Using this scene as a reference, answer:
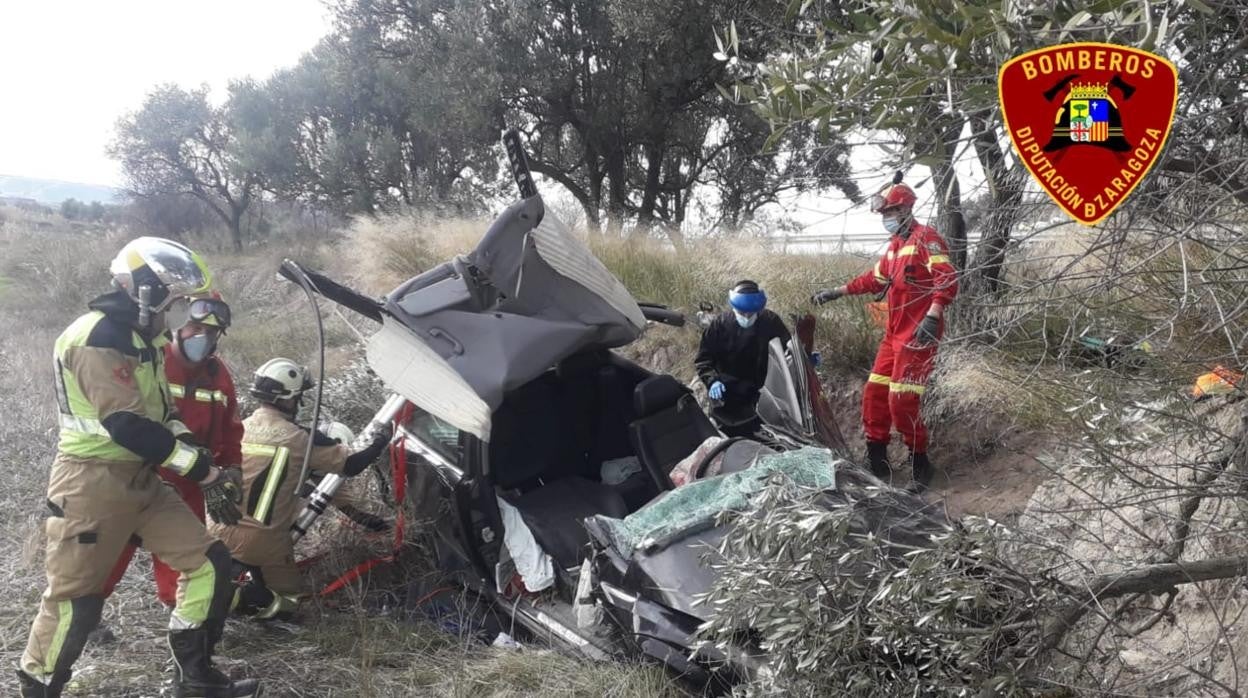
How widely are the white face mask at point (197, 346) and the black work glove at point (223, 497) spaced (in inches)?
28.1

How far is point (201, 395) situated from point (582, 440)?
1995 millimetres

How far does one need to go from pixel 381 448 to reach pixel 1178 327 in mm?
3206

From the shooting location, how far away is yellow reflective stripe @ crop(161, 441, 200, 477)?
10.9 ft

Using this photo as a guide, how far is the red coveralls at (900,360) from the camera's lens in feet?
15.5

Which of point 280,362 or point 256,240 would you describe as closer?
point 280,362

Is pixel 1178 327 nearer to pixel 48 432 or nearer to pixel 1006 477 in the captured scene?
pixel 1006 477

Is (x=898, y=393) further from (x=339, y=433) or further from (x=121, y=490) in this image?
(x=121, y=490)

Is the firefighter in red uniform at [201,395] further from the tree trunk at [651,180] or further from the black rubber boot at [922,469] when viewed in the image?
the tree trunk at [651,180]

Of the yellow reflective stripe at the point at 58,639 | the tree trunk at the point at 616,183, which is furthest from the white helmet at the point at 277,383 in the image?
the tree trunk at the point at 616,183

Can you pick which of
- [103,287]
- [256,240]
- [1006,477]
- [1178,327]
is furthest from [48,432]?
[256,240]

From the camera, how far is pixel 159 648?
3.74m

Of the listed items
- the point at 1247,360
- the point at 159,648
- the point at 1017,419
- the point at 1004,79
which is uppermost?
the point at 1004,79

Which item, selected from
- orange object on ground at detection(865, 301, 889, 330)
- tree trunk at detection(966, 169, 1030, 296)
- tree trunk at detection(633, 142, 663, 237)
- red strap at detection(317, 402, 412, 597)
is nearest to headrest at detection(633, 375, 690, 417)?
red strap at detection(317, 402, 412, 597)

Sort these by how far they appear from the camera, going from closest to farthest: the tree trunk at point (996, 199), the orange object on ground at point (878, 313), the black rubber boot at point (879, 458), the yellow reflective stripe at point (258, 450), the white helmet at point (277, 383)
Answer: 1. the tree trunk at point (996, 199)
2. the yellow reflective stripe at point (258, 450)
3. the white helmet at point (277, 383)
4. the black rubber boot at point (879, 458)
5. the orange object on ground at point (878, 313)
